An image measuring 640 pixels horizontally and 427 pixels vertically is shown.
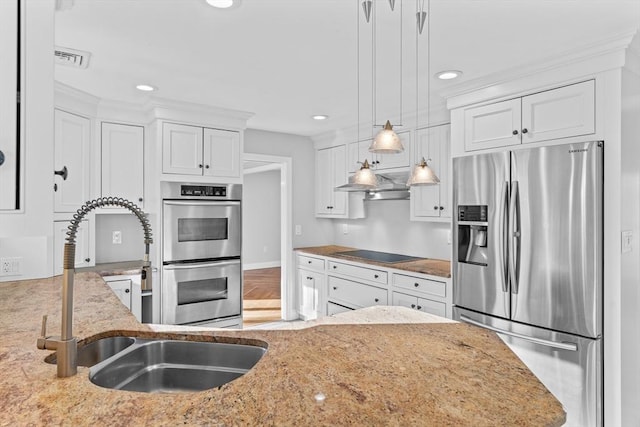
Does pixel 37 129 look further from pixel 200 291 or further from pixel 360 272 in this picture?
pixel 360 272

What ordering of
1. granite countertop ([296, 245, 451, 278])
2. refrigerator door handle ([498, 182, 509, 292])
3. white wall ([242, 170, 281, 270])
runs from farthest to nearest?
1. white wall ([242, 170, 281, 270])
2. granite countertop ([296, 245, 451, 278])
3. refrigerator door handle ([498, 182, 509, 292])

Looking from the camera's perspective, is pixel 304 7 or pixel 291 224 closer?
pixel 304 7

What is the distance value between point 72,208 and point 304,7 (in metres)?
2.59

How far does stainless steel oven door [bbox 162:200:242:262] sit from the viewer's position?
3676 mm

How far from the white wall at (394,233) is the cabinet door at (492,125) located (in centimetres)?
122

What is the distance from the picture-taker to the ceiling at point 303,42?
6.23 feet

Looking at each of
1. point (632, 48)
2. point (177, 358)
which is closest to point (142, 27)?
point (177, 358)

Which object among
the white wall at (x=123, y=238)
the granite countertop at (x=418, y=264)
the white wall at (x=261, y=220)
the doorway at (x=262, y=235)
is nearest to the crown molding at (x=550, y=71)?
the granite countertop at (x=418, y=264)

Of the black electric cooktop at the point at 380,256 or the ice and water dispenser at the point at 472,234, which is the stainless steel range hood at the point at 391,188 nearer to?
the black electric cooktop at the point at 380,256

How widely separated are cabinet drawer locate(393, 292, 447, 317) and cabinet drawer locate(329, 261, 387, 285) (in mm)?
211

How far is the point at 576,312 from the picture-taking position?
2328mm

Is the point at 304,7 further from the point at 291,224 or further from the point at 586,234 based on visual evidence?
the point at 291,224

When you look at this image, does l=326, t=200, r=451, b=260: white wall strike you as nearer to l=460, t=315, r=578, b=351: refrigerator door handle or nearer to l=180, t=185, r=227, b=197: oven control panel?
l=460, t=315, r=578, b=351: refrigerator door handle

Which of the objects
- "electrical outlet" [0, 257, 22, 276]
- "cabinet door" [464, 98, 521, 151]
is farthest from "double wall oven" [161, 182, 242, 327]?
"cabinet door" [464, 98, 521, 151]
